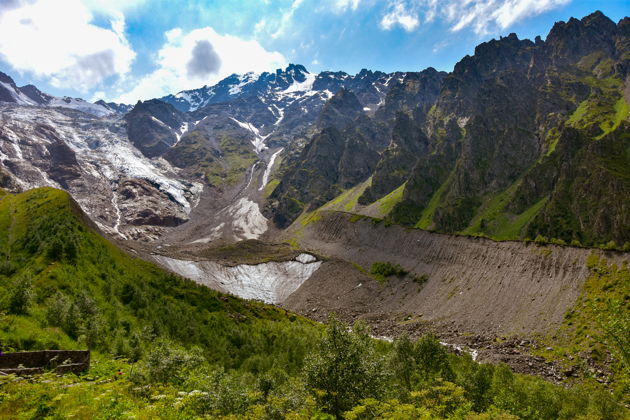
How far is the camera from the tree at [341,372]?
2553 centimetres

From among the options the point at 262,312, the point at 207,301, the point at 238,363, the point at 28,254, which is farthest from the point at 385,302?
the point at 28,254

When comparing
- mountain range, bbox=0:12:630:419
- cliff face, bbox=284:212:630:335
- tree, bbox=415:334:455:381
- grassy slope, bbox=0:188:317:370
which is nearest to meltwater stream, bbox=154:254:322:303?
mountain range, bbox=0:12:630:419

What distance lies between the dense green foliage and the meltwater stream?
65279 mm

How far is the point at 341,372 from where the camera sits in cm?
2638

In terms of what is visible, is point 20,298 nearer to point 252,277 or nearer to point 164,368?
point 164,368

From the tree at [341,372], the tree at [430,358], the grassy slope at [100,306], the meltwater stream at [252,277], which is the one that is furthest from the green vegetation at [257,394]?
the meltwater stream at [252,277]

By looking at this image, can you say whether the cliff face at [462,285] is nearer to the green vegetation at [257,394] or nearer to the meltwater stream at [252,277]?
the meltwater stream at [252,277]

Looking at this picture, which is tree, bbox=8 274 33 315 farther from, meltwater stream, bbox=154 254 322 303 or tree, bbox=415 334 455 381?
meltwater stream, bbox=154 254 322 303

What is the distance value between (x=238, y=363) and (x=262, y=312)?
4272 centimetres

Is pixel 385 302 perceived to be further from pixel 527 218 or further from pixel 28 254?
pixel 28 254

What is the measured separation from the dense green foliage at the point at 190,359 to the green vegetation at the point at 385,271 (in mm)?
62879

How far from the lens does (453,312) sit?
115938 mm

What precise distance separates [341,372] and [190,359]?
12.1 m

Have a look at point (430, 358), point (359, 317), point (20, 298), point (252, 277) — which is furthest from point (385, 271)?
point (20, 298)
